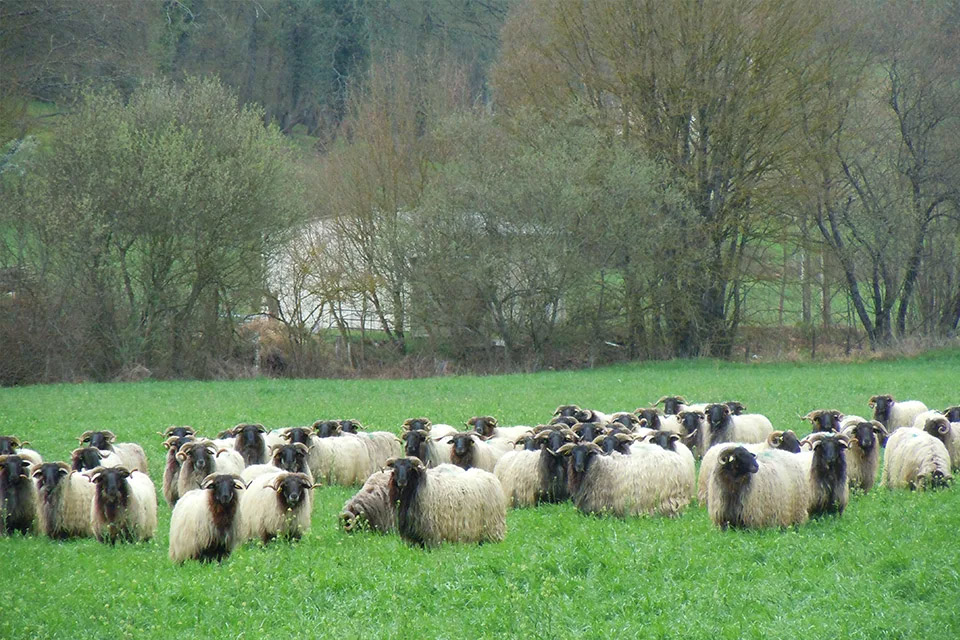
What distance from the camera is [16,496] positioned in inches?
486

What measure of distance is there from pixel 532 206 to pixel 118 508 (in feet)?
92.4

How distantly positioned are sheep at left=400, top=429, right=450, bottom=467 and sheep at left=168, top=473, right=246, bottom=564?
376 centimetres

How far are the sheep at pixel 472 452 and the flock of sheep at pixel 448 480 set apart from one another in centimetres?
3

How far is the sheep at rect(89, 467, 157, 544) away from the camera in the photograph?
1142 centimetres

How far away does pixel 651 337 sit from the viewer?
41.8 meters

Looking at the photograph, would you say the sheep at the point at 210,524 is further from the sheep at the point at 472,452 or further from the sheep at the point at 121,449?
the sheep at the point at 121,449

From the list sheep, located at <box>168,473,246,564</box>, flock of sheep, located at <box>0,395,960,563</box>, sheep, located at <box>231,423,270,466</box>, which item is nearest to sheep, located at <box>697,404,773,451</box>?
flock of sheep, located at <box>0,395,960,563</box>

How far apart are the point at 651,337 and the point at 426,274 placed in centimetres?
975

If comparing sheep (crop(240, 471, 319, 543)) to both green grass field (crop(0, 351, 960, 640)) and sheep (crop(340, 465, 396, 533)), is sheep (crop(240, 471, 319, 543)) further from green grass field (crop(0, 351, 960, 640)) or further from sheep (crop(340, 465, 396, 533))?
sheep (crop(340, 465, 396, 533))

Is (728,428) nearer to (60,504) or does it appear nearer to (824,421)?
(824,421)

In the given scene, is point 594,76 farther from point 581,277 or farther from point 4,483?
point 4,483

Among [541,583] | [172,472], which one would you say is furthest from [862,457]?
[172,472]

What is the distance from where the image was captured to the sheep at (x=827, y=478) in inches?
472

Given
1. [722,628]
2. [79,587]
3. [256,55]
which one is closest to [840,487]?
[722,628]
